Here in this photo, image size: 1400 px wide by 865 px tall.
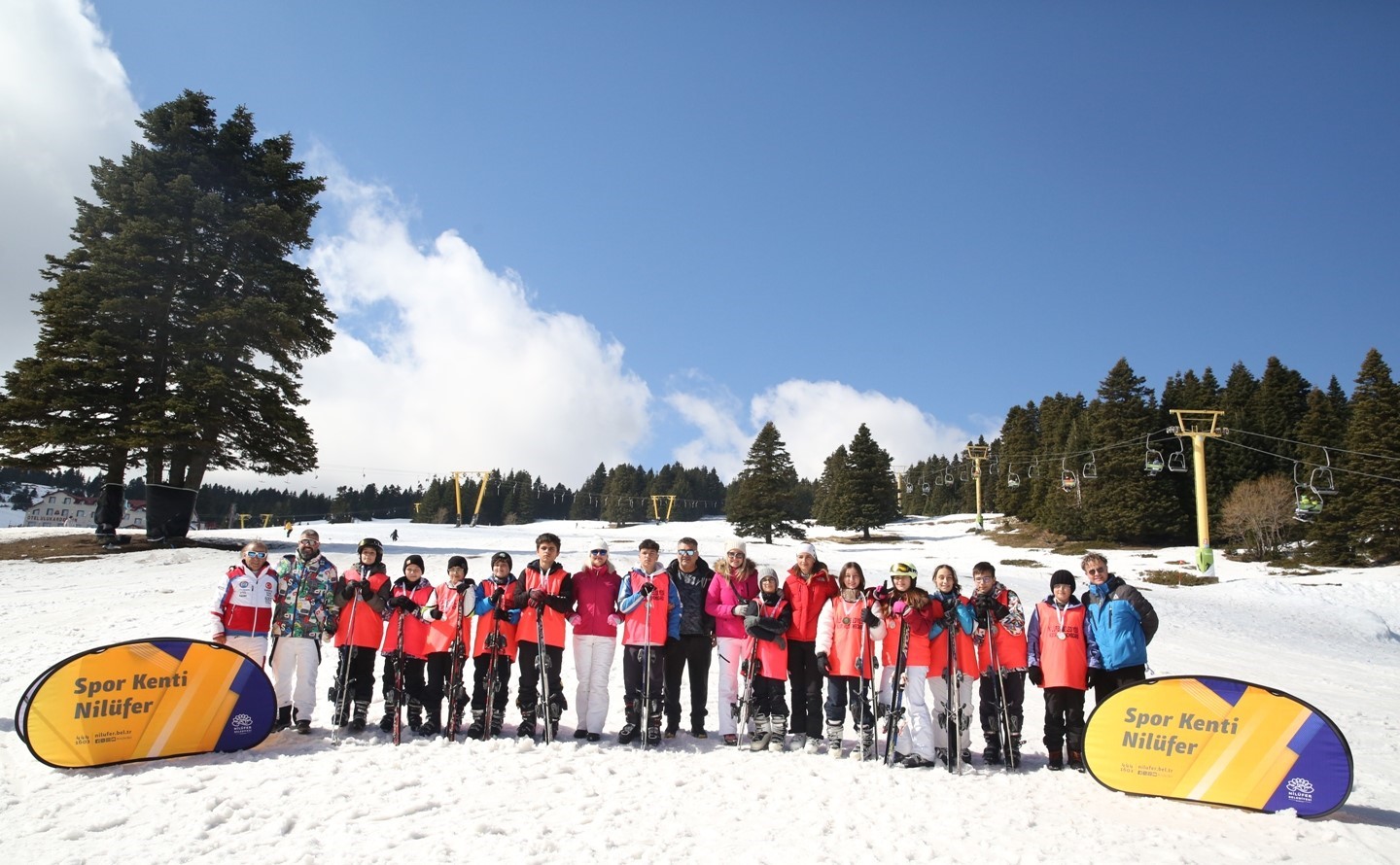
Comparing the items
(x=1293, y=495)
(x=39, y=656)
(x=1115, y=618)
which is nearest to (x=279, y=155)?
(x=39, y=656)

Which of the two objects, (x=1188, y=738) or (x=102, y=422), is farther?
(x=102, y=422)

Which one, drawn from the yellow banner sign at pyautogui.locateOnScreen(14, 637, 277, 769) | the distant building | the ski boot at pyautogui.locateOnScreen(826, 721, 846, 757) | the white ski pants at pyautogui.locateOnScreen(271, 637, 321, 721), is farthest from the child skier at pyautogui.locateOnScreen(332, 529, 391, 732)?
the distant building

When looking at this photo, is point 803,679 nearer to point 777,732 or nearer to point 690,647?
point 777,732

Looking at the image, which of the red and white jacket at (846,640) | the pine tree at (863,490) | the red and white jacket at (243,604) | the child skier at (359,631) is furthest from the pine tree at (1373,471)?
the red and white jacket at (243,604)

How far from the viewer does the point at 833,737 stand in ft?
24.2

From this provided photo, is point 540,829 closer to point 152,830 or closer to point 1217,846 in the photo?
point 152,830

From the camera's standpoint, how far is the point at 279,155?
2842 centimetres

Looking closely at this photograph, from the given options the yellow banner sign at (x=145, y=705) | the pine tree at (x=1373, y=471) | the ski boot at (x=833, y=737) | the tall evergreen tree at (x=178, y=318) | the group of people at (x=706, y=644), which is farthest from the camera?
the pine tree at (x=1373, y=471)

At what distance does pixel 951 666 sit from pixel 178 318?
27.8 metres

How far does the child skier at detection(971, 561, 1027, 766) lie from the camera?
7234 mm

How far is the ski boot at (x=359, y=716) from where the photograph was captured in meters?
7.48

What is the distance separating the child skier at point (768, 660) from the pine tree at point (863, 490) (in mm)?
48904

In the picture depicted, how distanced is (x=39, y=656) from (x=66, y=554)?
14488 mm

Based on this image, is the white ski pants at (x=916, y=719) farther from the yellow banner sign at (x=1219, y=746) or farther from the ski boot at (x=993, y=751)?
the yellow banner sign at (x=1219, y=746)
